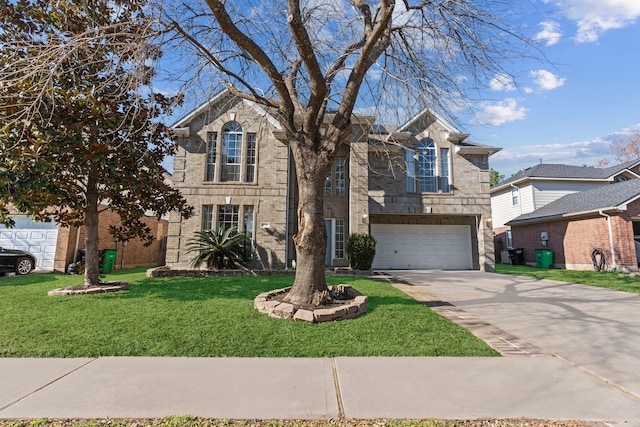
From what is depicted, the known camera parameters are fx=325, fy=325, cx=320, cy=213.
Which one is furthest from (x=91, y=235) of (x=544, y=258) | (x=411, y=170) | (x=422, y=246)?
(x=544, y=258)

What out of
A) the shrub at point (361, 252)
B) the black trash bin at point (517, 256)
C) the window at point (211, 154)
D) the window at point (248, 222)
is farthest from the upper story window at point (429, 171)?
the window at point (211, 154)

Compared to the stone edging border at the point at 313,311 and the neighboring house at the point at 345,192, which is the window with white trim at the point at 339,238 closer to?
the neighboring house at the point at 345,192

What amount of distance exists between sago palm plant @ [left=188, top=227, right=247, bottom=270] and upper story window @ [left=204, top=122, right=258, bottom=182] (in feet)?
8.07

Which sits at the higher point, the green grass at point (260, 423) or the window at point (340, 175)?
the window at point (340, 175)

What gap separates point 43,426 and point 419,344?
148 inches

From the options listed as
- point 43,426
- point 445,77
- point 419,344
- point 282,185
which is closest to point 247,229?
point 282,185

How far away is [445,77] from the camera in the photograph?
6.71 metres

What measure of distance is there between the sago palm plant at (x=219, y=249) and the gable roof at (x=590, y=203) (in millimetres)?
15604

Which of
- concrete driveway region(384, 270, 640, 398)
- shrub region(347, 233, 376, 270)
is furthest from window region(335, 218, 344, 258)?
concrete driveway region(384, 270, 640, 398)

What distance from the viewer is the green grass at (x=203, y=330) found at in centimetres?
396

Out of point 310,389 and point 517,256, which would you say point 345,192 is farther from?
point 517,256

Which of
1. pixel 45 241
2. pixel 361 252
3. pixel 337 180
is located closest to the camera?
pixel 361 252

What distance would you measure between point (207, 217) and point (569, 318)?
38.3 feet

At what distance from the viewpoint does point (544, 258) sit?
1692cm
